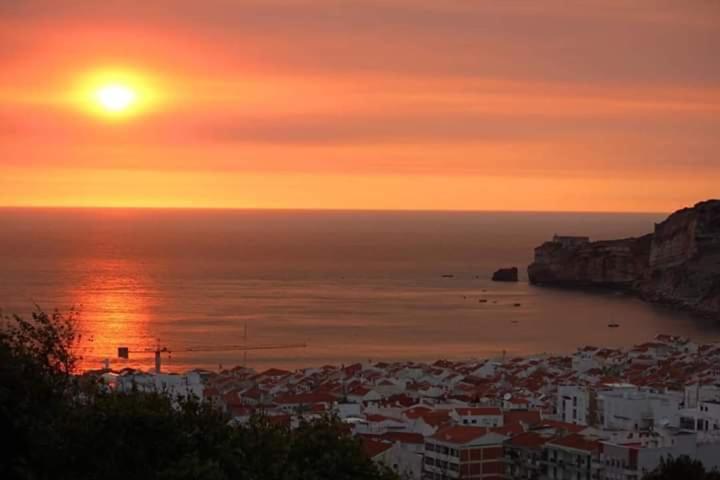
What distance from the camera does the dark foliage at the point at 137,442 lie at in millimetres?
12508

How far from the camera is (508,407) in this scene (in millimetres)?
29719

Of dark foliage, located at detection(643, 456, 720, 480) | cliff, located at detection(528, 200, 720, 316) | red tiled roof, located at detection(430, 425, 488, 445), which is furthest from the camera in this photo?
cliff, located at detection(528, 200, 720, 316)

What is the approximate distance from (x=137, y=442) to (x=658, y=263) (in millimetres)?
68690

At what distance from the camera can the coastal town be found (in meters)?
22.5

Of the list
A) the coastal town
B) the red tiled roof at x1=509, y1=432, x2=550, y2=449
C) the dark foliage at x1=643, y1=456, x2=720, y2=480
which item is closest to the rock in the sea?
the coastal town

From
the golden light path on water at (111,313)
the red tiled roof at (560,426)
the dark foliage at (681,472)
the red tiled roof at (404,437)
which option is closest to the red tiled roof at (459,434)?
the red tiled roof at (404,437)

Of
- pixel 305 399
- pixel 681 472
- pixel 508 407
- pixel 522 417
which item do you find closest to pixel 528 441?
pixel 522 417

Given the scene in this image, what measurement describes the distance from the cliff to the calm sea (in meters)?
1.92

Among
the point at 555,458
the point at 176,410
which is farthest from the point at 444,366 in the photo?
the point at 176,410

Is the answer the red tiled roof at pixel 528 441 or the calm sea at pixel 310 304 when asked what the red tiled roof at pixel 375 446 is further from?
the calm sea at pixel 310 304

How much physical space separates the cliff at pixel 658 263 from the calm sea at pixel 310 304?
6.30 ft

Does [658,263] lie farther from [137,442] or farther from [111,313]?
[137,442]

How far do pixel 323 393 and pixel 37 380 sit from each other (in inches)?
773

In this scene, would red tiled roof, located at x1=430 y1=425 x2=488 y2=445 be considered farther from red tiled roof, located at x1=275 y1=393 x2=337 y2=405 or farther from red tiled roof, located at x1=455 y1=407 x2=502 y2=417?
red tiled roof, located at x1=275 y1=393 x2=337 y2=405
